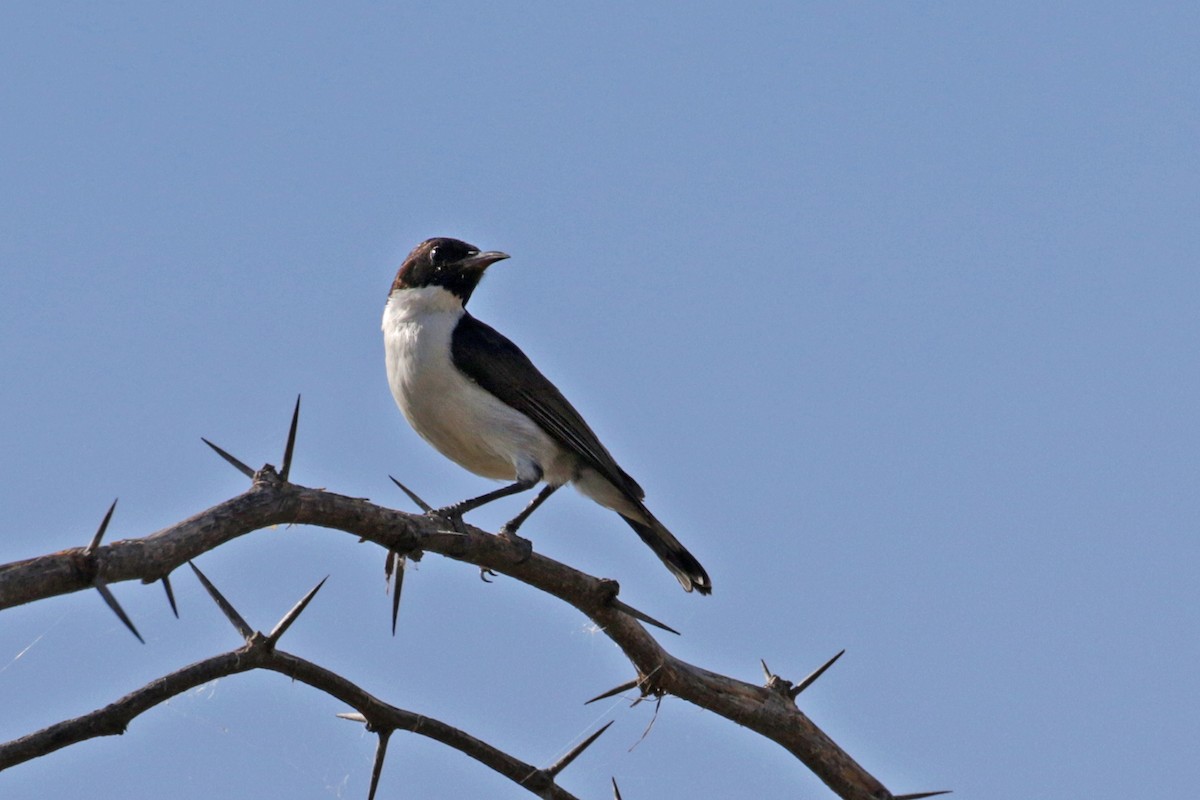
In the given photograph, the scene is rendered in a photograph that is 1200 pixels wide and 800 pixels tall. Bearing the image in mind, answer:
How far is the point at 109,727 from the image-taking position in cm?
484

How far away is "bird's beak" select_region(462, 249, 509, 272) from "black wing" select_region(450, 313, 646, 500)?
0.63 meters

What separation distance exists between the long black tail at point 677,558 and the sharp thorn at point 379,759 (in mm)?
3431

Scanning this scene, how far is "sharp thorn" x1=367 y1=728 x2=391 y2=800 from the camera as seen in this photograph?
17.2 feet

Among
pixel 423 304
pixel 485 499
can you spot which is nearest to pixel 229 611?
pixel 485 499

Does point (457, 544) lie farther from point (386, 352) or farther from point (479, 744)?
point (386, 352)

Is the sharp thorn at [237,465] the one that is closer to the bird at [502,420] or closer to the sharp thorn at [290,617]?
the sharp thorn at [290,617]

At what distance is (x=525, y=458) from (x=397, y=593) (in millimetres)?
3099

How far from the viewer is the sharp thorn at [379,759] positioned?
17.2 feet

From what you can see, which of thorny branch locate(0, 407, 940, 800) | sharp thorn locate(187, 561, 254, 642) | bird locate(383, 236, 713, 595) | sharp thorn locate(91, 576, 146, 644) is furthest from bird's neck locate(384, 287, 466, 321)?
sharp thorn locate(91, 576, 146, 644)

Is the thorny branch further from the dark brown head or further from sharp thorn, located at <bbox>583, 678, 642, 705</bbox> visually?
the dark brown head

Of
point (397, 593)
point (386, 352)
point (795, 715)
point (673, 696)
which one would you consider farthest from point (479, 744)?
point (386, 352)

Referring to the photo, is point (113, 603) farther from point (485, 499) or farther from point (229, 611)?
point (485, 499)

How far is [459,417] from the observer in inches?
338

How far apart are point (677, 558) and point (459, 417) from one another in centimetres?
142
